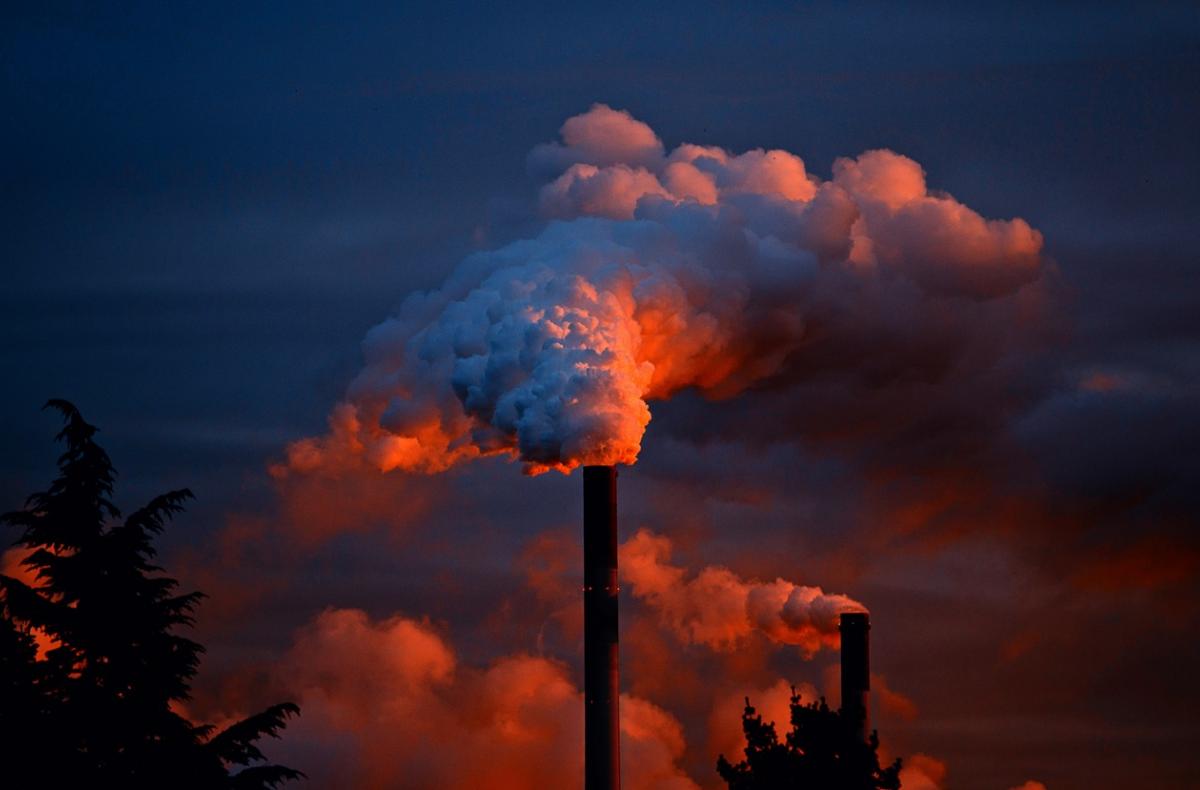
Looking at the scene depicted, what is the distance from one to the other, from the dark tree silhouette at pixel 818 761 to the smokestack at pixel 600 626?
36.8 feet

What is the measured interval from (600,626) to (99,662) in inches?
1203

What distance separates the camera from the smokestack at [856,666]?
64.2m

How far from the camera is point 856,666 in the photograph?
214 ft

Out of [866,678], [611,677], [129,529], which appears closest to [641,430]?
[611,677]

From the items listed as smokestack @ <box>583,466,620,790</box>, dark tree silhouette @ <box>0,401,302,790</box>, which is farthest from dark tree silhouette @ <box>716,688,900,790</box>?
dark tree silhouette @ <box>0,401,302,790</box>

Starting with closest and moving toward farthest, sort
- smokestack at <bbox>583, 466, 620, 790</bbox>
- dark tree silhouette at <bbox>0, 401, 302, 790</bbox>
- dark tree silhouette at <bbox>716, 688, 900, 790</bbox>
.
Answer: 1. dark tree silhouette at <bbox>0, 401, 302, 790</bbox>
2. dark tree silhouette at <bbox>716, 688, 900, 790</bbox>
3. smokestack at <bbox>583, 466, 620, 790</bbox>

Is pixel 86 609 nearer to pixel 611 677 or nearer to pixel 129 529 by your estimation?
pixel 129 529

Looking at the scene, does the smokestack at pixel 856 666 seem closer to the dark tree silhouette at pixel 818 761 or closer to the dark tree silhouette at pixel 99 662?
the dark tree silhouette at pixel 818 761

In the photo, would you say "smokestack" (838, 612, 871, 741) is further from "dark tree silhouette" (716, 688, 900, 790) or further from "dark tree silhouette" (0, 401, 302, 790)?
"dark tree silhouette" (0, 401, 302, 790)

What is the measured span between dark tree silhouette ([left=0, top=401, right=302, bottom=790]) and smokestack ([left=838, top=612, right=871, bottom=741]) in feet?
120

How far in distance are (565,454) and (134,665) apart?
29298 millimetres

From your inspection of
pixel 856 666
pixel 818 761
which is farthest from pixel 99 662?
pixel 856 666

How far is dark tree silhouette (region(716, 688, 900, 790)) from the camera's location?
4622cm

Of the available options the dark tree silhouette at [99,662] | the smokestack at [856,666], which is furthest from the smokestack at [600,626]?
the dark tree silhouette at [99,662]
